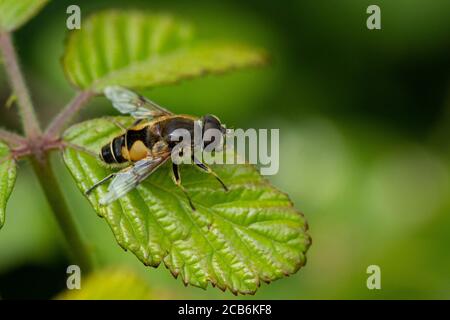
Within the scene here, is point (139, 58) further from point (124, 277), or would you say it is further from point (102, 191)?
point (124, 277)

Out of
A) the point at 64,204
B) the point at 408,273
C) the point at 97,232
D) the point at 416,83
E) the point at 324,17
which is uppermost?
the point at 324,17

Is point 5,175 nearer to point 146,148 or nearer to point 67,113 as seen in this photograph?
point 67,113

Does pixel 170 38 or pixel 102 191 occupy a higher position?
pixel 170 38

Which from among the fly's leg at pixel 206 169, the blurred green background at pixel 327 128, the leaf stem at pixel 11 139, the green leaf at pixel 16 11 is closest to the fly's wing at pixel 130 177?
the fly's leg at pixel 206 169

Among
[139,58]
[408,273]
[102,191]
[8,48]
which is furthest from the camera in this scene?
[408,273]

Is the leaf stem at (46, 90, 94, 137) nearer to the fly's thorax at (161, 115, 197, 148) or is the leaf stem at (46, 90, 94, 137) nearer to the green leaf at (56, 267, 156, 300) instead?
the fly's thorax at (161, 115, 197, 148)

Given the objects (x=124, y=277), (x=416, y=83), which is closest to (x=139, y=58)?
(x=124, y=277)

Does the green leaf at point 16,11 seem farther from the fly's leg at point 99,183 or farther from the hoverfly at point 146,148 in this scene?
the fly's leg at point 99,183
